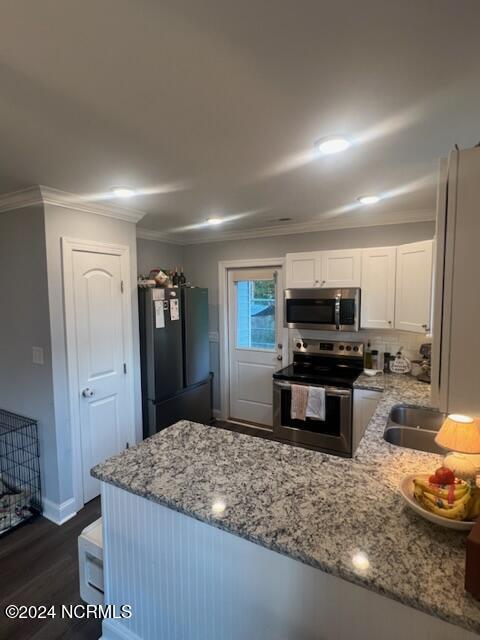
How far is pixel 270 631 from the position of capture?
107cm

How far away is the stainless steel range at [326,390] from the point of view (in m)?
2.83

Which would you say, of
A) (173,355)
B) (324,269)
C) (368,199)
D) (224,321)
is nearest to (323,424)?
(324,269)

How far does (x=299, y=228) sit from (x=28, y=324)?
2672 millimetres

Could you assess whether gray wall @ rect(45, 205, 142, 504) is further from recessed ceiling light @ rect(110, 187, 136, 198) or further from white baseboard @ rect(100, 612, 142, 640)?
white baseboard @ rect(100, 612, 142, 640)

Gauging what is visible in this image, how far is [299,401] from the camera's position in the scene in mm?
2992

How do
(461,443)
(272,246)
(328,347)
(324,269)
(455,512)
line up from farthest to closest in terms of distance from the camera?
1. (272,246)
2. (328,347)
3. (324,269)
4. (461,443)
5. (455,512)

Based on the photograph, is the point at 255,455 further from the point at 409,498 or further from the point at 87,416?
the point at 87,416

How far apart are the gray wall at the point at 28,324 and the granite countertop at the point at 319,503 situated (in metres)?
1.30

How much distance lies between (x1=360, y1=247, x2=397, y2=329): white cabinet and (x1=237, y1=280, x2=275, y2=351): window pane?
3.87 feet

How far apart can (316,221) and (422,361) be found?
5.55 feet

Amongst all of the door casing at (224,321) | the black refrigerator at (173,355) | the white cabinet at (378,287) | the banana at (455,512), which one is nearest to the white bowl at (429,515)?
the banana at (455,512)

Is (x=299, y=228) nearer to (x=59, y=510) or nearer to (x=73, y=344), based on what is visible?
(x=73, y=344)

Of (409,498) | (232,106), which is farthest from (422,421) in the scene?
(232,106)

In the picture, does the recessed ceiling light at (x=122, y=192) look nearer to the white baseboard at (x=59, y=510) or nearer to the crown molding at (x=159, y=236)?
the crown molding at (x=159, y=236)
